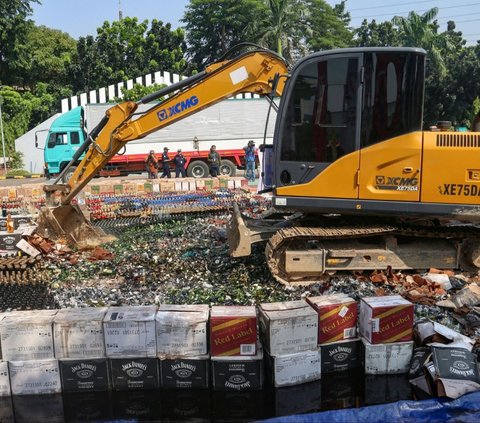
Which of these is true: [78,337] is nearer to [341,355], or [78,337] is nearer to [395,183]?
[341,355]

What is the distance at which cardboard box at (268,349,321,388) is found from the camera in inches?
178

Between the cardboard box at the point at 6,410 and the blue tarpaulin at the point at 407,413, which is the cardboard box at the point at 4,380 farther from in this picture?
the blue tarpaulin at the point at 407,413

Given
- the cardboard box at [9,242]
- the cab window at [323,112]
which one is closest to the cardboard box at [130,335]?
the cab window at [323,112]

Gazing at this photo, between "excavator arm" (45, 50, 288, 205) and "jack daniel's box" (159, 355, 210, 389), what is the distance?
407 centimetres

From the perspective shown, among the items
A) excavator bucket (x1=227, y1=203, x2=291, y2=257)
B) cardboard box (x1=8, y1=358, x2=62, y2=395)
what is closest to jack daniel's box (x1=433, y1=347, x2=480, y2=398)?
excavator bucket (x1=227, y1=203, x2=291, y2=257)

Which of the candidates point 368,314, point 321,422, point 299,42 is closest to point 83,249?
point 368,314

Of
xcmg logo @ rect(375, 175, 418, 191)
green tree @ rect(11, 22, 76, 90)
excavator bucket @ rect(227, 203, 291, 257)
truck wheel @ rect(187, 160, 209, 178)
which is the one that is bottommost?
excavator bucket @ rect(227, 203, 291, 257)

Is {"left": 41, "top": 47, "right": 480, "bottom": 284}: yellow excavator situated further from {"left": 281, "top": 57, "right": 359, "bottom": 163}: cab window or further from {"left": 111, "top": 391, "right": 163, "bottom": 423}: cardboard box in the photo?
{"left": 111, "top": 391, "right": 163, "bottom": 423}: cardboard box

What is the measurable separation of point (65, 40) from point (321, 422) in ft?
153

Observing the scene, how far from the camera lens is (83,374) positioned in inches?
178

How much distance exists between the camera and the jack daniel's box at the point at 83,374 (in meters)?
4.48

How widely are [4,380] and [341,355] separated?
3027mm

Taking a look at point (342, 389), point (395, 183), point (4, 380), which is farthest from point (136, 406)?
point (395, 183)

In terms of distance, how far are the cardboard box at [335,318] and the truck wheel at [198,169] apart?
19.0 meters
